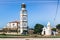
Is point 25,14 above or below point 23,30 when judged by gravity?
above

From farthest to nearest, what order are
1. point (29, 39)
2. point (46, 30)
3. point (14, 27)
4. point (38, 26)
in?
1. point (14, 27)
2. point (38, 26)
3. point (46, 30)
4. point (29, 39)

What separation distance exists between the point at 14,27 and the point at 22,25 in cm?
940

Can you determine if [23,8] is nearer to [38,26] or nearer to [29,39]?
[38,26]

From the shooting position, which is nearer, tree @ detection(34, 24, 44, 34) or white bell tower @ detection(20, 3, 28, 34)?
tree @ detection(34, 24, 44, 34)

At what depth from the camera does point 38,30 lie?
5928 cm

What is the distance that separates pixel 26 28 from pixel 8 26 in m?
10.7

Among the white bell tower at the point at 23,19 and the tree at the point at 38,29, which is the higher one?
the white bell tower at the point at 23,19

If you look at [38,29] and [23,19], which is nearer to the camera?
[38,29]

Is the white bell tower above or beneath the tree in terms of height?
above

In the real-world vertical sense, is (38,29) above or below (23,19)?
below

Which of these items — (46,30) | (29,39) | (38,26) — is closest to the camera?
(29,39)

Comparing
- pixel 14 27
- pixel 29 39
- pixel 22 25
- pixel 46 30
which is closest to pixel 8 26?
pixel 14 27

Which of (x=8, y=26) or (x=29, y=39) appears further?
(x=8, y=26)

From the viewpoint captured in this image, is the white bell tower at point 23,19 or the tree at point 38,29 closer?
the tree at point 38,29
